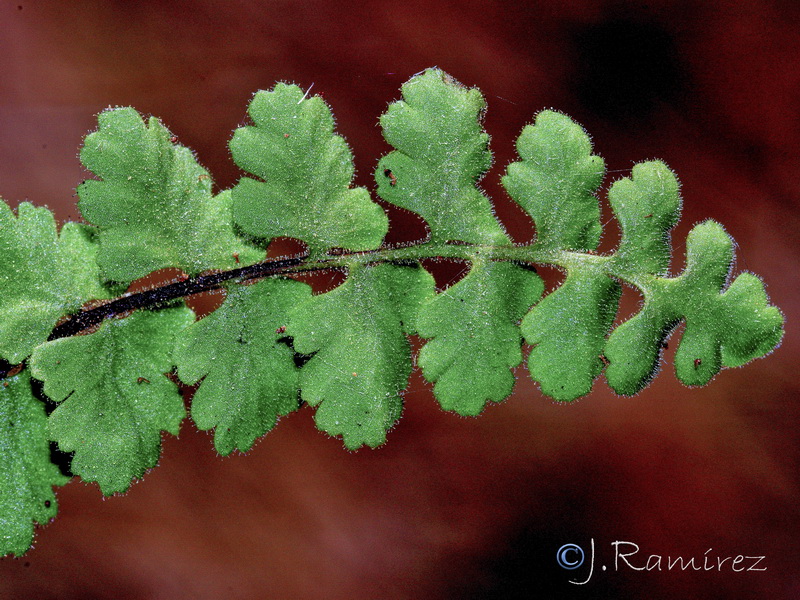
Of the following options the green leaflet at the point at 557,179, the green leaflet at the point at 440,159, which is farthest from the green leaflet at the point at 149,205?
the green leaflet at the point at 557,179

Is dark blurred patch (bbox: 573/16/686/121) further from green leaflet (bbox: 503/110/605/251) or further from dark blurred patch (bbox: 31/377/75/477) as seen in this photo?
dark blurred patch (bbox: 31/377/75/477)

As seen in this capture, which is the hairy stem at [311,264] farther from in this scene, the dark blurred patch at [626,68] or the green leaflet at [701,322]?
the dark blurred patch at [626,68]

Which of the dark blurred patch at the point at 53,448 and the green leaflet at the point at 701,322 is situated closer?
the green leaflet at the point at 701,322

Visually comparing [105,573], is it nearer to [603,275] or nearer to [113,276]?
[113,276]

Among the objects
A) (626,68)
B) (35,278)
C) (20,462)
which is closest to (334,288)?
(35,278)

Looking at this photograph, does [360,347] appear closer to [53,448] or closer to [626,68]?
[53,448]

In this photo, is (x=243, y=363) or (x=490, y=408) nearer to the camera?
(x=243, y=363)

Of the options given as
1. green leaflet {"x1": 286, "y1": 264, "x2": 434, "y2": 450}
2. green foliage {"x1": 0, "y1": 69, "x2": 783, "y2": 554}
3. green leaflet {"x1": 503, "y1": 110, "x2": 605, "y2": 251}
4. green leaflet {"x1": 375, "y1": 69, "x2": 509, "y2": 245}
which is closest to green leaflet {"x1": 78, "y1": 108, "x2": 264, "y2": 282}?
green foliage {"x1": 0, "y1": 69, "x2": 783, "y2": 554}
